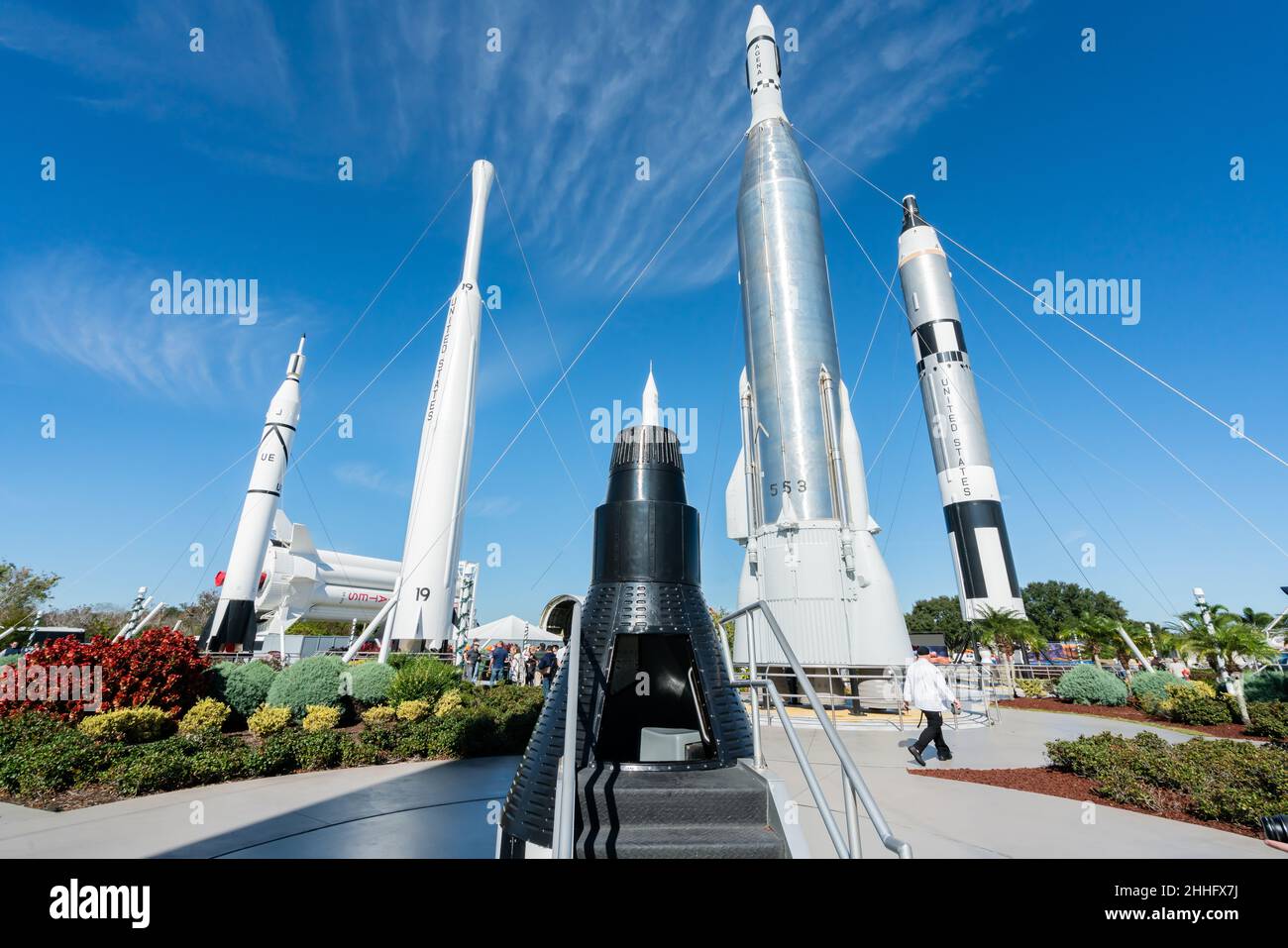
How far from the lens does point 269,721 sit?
10.4m

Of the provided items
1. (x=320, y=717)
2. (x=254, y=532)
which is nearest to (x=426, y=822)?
(x=320, y=717)

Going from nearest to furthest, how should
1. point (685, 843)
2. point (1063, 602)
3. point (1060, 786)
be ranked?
point (685, 843), point (1060, 786), point (1063, 602)

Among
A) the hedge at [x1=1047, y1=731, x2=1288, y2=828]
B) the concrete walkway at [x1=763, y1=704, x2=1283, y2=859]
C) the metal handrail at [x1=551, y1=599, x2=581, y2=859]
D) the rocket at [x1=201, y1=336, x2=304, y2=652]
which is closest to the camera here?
the metal handrail at [x1=551, y1=599, x2=581, y2=859]

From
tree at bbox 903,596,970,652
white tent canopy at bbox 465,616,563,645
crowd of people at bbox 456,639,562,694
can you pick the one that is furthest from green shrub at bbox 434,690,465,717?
tree at bbox 903,596,970,652

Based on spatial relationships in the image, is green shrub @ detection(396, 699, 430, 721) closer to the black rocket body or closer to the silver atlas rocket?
the black rocket body

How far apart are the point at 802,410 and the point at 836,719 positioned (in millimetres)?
9371

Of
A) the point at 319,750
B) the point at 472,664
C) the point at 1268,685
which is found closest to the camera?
the point at 319,750

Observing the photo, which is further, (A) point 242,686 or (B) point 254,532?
(B) point 254,532

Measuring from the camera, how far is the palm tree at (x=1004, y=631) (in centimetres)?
2627

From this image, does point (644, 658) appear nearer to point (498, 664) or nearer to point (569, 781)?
point (569, 781)

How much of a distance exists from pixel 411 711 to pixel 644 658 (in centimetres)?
Result: 870

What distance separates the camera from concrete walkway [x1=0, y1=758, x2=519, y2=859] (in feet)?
16.3

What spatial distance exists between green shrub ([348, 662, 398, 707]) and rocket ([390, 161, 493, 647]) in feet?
24.5
